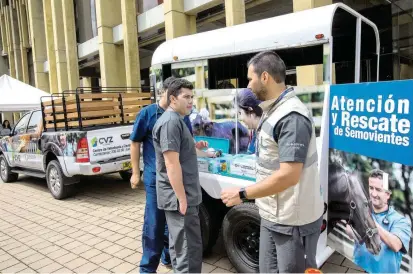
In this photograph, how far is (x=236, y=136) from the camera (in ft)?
9.98

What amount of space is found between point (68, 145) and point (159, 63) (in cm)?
313

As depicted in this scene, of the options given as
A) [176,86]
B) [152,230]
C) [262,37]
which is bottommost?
[152,230]

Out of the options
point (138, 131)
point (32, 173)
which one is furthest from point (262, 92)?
point (32, 173)

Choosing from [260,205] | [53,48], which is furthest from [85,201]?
[53,48]

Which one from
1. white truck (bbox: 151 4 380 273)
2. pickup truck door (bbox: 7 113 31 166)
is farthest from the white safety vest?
pickup truck door (bbox: 7 113 31 166)

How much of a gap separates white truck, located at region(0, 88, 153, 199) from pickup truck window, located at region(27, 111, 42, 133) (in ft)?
0.37

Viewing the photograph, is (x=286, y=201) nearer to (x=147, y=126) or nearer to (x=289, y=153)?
(x=289, y=153)

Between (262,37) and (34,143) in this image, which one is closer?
(262,37)

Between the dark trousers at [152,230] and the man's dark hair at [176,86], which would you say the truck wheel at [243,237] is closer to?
the dark trousers at [152,230]

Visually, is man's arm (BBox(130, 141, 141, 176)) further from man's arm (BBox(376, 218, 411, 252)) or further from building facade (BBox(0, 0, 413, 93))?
man's arm (BBox(376, 218, 411, 252))

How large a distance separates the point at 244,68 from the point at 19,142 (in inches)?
260

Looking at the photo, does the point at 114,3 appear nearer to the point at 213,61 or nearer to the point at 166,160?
the point at 213,61

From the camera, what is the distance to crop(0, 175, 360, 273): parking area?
140 inches

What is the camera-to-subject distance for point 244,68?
3469 mm
